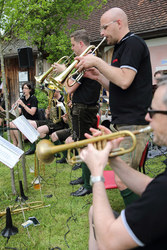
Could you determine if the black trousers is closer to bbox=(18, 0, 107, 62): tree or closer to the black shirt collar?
the black shirt collar

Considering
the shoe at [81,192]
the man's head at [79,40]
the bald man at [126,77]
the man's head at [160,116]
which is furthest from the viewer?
the shoe at [81,192]

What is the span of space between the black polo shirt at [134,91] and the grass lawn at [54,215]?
1.42m

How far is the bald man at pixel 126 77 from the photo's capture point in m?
2.15

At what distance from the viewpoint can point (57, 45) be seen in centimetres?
1048

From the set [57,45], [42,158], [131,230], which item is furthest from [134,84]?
[57,45]

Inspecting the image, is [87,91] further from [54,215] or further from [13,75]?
[13,75]

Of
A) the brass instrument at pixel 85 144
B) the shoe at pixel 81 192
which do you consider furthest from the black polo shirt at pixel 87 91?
the brass instrument at pixel 85 144

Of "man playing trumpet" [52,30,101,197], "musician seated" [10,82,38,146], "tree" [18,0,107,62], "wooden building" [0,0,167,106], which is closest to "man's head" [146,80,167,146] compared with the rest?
"man playing trumpet" [52,30,101,197]

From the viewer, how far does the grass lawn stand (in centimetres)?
253

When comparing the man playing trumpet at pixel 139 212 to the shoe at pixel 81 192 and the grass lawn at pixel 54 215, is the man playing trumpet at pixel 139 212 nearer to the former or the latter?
the grass lawn at pixel 54 215

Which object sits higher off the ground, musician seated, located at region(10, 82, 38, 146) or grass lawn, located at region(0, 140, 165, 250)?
Answer: musician seated, located at region(10, 82, 38, 146)

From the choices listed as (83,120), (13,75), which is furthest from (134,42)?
(13,75)

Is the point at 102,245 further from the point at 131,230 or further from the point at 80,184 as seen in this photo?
the point at 80,184

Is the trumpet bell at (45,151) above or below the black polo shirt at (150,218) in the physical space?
above
